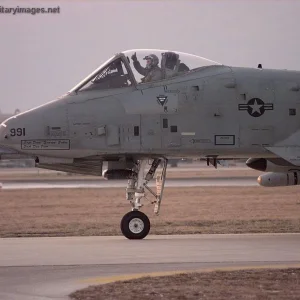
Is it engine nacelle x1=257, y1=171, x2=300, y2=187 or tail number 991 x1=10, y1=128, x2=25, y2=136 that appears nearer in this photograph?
tail number 991 x1=10, y1=128, x2=25, y2=136

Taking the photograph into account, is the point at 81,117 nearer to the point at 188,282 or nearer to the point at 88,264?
the point at 88,264

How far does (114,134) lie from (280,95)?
12.9 feet

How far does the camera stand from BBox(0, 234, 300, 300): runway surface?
43.9 ft

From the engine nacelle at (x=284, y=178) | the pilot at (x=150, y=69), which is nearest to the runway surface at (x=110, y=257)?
the engine nacelle at (x=284, y=178)

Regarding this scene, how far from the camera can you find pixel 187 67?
20.8m

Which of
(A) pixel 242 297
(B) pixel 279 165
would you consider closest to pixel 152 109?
(B) pixel 279 165

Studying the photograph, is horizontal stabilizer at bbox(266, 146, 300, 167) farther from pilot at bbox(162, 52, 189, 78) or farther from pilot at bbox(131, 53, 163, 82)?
pilot at bbox(131, 53, 163, 82)

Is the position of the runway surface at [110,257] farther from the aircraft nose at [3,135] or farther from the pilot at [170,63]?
the pilot at [170,63]

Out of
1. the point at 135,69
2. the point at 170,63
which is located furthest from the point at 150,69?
the point at 170,63

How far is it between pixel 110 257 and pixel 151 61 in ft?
18.8

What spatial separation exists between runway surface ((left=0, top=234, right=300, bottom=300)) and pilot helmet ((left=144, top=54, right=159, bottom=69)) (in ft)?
13.0

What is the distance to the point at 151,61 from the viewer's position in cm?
2061

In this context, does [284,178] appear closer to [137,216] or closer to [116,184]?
[137,216]

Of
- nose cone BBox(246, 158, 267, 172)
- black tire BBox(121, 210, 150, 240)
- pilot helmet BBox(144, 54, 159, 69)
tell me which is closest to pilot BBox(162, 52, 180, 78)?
pilot helmet BBox(144, 54, 159, 69)
